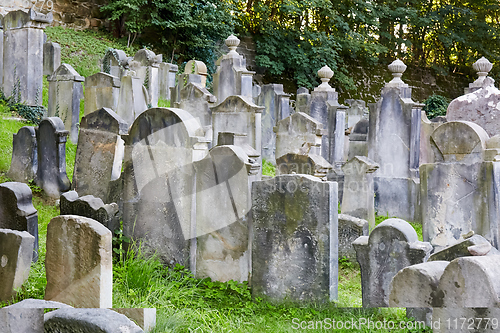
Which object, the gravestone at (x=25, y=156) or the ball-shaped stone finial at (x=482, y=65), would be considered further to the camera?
the ball-shaped stone finial at (x=482, y=65)

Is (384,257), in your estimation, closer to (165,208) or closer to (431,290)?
(431,290)

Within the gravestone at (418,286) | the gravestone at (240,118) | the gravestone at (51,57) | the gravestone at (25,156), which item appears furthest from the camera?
the gravestone at (51,57)

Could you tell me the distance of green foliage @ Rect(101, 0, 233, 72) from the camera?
61.6 feet

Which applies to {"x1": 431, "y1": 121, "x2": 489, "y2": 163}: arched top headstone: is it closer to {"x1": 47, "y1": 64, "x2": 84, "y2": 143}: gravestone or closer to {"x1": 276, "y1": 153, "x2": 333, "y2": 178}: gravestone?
{"x1": 276, "y1": 153, "x2": 333, "y2": 178}: gravestone

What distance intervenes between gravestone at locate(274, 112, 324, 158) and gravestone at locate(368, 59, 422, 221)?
→ 6.02 ft

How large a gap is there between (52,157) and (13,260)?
3364 mm

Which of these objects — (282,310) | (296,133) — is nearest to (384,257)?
(282,310)

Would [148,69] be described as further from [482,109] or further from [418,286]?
[418,286]

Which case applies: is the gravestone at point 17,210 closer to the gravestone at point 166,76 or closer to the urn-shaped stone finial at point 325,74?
the urn-shaped stone finial at point 325,74

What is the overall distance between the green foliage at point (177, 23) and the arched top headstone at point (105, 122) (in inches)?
522

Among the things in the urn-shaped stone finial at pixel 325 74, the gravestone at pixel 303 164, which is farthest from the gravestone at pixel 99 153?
the urn-shaped stone finial at pixel 325 74

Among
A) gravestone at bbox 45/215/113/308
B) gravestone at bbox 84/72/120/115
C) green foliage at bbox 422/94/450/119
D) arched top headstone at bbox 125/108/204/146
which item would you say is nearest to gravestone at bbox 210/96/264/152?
gravestone at bbox 84/72/120/115

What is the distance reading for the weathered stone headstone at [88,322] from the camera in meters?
2.41

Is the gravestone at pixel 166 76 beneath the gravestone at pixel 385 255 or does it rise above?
above
